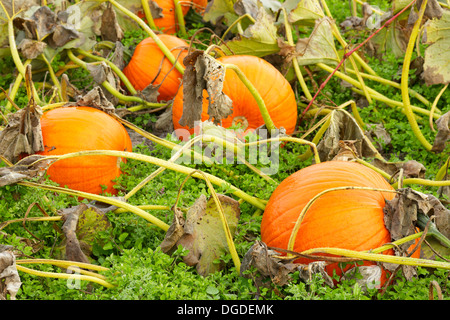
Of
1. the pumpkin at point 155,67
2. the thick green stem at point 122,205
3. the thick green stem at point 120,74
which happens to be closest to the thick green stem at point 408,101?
the pumpkin at point 155,67

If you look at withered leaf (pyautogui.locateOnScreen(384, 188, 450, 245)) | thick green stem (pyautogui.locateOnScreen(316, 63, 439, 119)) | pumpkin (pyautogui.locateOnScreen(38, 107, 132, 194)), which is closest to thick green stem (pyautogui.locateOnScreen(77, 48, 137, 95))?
pumpkin (pyautogui.locateOnScreen(38, 107, 132, 194))

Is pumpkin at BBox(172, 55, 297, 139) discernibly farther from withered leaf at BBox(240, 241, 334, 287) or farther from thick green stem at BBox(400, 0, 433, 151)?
withered leaf at BBox(240, 241, 334, 287)

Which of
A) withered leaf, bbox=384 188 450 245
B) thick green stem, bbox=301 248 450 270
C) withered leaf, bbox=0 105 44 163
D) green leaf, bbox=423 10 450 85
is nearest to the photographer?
thick green stem, bbox=301 248 450 270

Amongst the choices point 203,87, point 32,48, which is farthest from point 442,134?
point 32,48

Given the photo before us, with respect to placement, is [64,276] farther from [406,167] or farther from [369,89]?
[369,89]

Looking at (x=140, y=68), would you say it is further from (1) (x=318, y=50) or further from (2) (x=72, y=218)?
(2) (x=72, y=218)

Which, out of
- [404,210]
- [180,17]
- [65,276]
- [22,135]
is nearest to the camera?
[65,276]

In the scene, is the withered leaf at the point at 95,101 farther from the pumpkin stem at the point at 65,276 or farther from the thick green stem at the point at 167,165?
the pumpkin stem at the point at 65,276

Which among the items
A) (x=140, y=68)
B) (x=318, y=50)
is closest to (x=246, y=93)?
(x=318, y=50)
